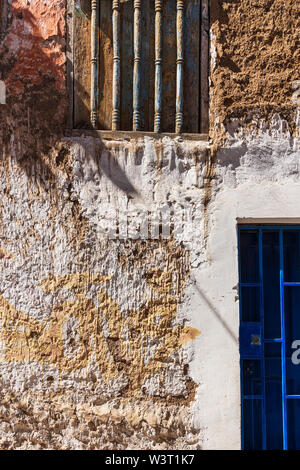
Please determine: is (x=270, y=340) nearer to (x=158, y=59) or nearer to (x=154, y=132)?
(x=154, y=132)

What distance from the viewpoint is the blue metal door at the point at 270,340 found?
3.58 metres

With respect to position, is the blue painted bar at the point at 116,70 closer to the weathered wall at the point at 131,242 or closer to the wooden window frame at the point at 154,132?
the wooden window frame at the point at 154,132

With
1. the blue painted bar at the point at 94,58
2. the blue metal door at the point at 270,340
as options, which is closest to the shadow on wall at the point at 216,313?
the blue metal door at the point at 270,340

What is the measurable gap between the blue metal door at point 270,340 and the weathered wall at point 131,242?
0.18 m

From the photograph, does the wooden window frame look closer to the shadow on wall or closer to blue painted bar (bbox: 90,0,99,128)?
blue painted bar (bbox: 90,0,99,128)

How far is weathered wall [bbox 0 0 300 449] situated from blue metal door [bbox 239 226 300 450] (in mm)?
180

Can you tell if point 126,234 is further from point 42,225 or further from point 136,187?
point 42,225

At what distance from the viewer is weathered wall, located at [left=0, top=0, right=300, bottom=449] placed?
343 centimetres

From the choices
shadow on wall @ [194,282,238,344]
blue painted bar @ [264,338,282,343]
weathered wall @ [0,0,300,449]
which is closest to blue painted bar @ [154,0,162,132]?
weathered wall @ [0,0,300,449]

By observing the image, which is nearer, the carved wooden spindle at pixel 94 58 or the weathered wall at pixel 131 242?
the weathered wall at pixel 131 242

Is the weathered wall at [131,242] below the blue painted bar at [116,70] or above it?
below

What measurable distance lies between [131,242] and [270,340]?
3.98ft

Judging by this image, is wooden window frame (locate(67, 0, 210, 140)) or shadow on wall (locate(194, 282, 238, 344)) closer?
shadow on wall (locate(194, 282, 238, 344))
